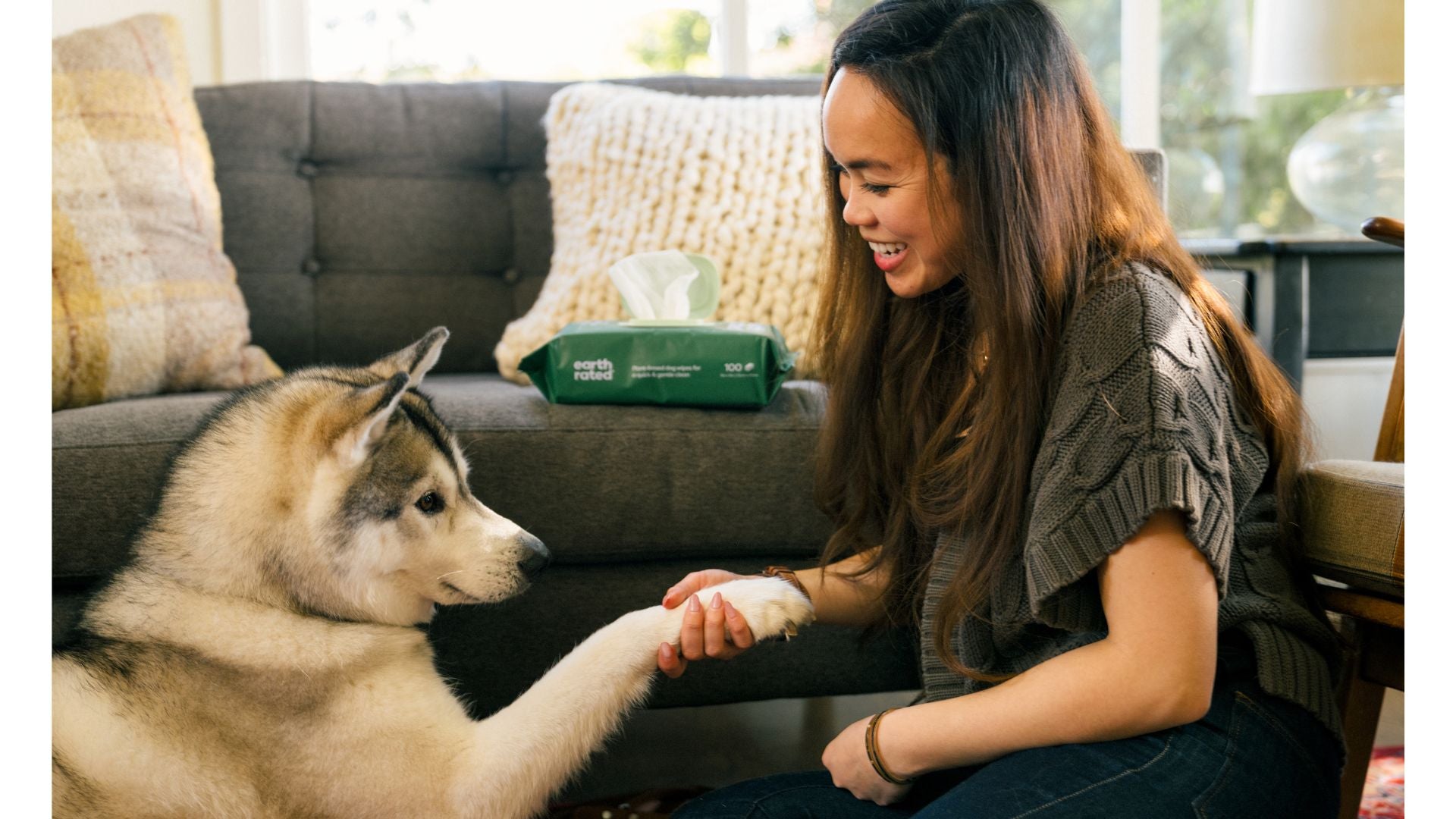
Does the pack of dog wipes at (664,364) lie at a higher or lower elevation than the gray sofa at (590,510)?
higher

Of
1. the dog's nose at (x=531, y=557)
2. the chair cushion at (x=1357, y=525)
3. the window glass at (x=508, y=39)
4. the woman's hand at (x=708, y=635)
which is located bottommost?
the woman's hand at (x=708, y=635)

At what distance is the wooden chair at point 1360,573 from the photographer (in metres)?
1.23

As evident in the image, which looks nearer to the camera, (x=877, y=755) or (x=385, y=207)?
(x=877, y=755)

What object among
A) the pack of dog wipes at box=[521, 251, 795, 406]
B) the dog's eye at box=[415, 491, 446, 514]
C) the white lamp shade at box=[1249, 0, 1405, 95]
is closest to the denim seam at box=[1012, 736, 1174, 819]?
the dog's eye at box=[415, 491, 446, 514]

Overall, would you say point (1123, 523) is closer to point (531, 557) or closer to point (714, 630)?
point (714, 630)

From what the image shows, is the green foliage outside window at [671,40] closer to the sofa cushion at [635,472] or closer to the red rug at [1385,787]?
the sofa cushion at [635,472]

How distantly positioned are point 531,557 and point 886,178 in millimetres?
653

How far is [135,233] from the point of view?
2.07 m

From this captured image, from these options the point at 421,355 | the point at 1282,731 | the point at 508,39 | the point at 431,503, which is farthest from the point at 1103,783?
the point at 508,39

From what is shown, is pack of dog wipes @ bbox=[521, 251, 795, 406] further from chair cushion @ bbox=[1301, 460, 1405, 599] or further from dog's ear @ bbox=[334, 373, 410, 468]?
chair cushion @ bbox=[1301, 460, 1405, 599]

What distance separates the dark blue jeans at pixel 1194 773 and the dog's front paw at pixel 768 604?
309mm

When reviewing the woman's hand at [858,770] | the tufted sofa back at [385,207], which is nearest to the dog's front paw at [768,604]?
the woman's hand at [858,770]

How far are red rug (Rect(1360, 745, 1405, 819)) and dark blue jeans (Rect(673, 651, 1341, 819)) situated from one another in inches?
24.1
